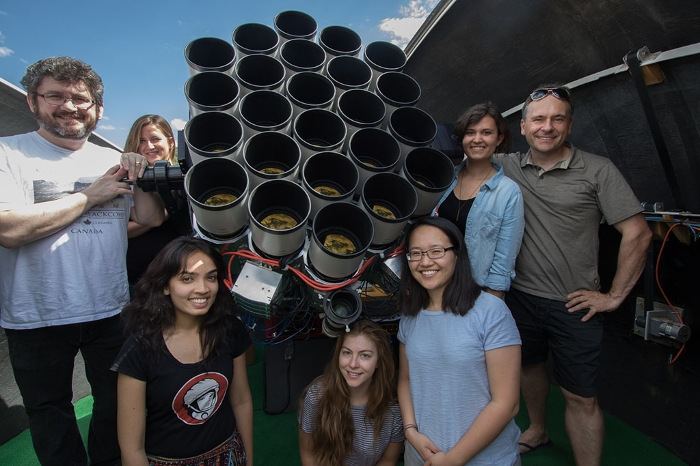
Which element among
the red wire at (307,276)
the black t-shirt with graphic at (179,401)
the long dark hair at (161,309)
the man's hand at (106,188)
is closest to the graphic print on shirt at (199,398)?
the black t-shirt with graphic at (179,401)

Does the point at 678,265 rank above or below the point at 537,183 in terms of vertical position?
below

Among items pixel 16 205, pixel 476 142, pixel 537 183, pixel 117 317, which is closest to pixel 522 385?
pixel 537 183

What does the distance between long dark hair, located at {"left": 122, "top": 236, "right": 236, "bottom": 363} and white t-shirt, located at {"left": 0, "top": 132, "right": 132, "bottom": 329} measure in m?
0.33

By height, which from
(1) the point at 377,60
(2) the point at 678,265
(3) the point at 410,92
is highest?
(1) the point at 377,60

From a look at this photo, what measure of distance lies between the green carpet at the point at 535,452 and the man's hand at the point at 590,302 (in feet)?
3.24

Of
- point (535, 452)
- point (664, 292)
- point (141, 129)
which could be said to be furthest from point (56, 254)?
point (664, 292)

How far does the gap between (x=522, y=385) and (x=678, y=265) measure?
1263mm

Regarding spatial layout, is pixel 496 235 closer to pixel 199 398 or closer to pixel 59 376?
pixel 199 398

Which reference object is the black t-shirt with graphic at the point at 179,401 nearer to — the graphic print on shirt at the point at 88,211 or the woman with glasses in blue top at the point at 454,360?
the graphic print on shirt at the point at 88,211

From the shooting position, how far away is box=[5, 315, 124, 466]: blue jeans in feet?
5.40

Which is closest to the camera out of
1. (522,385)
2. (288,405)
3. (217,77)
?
(217,77)

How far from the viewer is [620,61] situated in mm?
2490

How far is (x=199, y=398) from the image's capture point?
4.83 ft

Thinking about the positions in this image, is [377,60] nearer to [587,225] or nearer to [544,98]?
[544,98]
